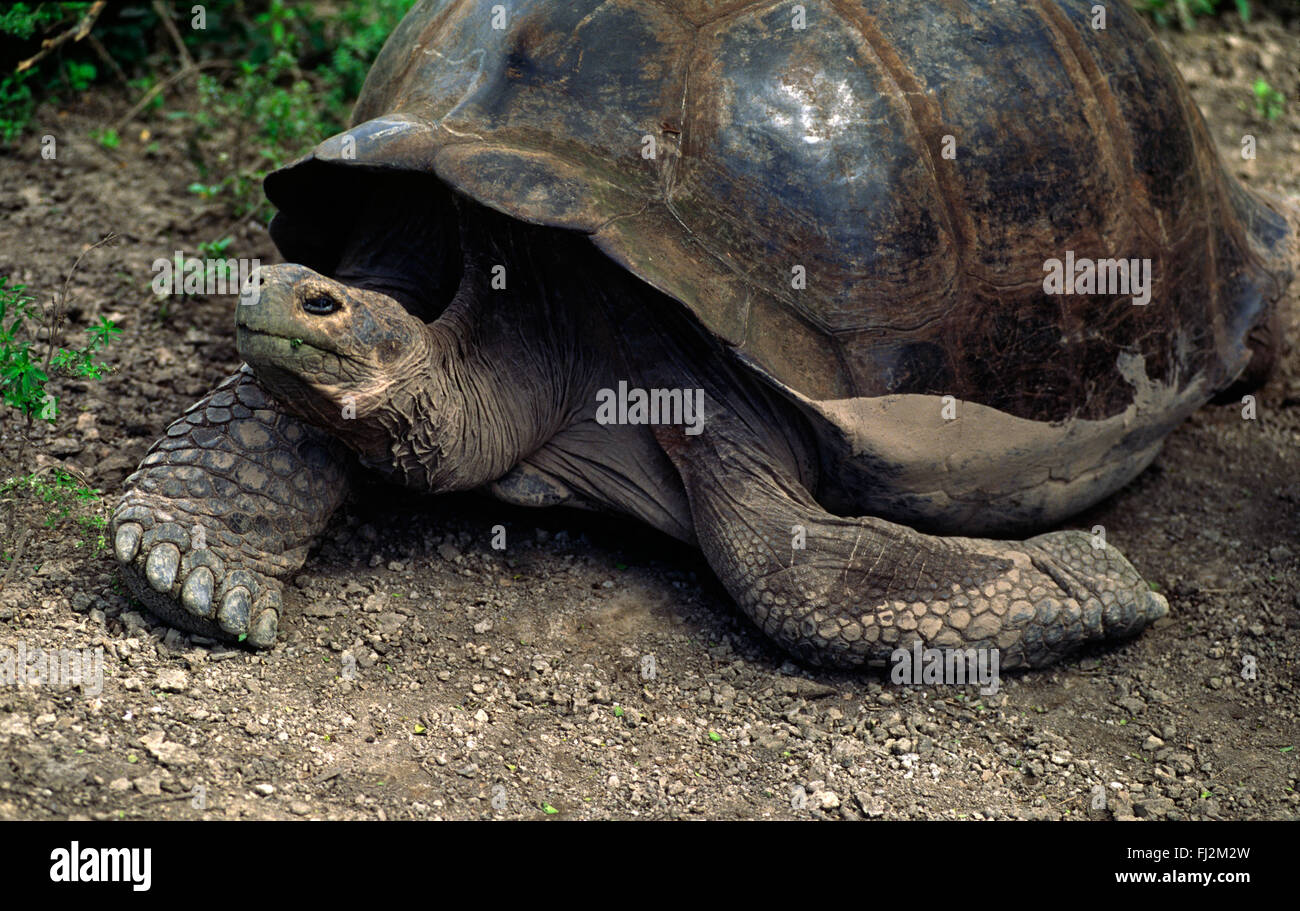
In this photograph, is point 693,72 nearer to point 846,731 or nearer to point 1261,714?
point 846,731

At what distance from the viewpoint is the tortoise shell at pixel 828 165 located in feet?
11.4

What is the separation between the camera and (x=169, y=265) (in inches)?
196

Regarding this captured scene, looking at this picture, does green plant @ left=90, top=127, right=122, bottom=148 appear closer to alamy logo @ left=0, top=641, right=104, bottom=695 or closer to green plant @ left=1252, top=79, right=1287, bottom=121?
alamy logo @ left=0, top=641, right=104, bottom=695

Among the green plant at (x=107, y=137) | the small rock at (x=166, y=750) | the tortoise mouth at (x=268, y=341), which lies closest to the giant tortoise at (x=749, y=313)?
the tortoise mouth at (x=268, y=341)

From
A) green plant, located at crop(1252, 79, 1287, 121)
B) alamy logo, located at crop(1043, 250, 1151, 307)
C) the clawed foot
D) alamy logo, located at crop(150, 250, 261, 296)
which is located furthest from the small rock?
green plant, located at crop(1252, 79, 1287, 121)

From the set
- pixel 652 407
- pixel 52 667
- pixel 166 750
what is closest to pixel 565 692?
pixel 652 407

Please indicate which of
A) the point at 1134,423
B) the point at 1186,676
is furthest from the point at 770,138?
the point at 1186,676

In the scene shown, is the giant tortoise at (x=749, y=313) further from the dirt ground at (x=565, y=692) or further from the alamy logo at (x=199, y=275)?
the alamy logo at (x=199, y=275)

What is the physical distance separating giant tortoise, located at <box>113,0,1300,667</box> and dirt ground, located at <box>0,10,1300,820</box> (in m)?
0.18

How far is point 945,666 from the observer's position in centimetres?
360

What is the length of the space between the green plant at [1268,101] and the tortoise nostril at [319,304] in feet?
18.2

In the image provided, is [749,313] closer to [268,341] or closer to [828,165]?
[828,165]

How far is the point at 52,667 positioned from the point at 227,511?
0.61 metres
